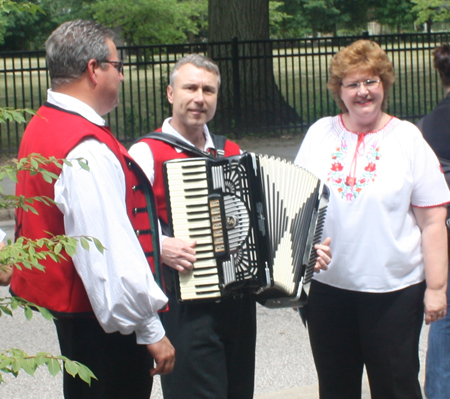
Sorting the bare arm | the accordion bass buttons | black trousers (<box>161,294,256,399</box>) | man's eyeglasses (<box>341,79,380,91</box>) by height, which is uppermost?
man's eyeglasses (<box>341,79,380,91</box>)

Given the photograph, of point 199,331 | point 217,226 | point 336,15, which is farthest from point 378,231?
point 336,15

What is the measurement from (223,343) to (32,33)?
139ft

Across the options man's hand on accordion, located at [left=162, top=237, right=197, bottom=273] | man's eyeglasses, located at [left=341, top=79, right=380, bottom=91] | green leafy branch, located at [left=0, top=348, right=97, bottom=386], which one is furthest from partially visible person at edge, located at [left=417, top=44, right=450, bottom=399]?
green leafy branch, located at [left=0, top=348, right=97, bottom=386]

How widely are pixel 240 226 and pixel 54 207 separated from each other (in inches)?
29.0

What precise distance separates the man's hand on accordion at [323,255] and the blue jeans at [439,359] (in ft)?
2.50

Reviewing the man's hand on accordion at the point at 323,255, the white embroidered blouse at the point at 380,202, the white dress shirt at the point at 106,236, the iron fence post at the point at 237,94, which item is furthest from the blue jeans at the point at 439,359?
the iron fence post at the point at 237,94

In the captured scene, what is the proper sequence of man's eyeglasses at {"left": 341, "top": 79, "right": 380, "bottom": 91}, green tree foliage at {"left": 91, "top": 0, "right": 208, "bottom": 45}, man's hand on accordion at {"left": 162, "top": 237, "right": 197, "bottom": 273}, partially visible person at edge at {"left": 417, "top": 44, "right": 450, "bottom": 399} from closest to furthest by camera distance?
man's hand on accordion at {"left": 162, "top": 237, "right": 197, "bottom": 273} → man's eyeglasses at {"left": 341, "top": 79, "right": 380, "bottom": 91} → partially visible person at edge at {"left": 417, "top": 44, "right": 450, "bottom": 399} → green tree foliage at {"left": 91, "top": 0, "right": 208, "bottom": 45}

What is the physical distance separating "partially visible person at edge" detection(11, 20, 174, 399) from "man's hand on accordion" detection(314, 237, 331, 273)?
0.72 m

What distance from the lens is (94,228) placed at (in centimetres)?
217

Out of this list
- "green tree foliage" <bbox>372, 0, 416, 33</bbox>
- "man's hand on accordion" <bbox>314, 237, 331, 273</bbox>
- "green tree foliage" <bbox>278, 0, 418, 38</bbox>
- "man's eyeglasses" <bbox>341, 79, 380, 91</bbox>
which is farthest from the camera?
"green tree foliage" <bbox>278, 0, 418, 38</bbox>

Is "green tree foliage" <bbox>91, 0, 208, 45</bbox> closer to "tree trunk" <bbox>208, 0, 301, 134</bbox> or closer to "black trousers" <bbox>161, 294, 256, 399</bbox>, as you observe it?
"tree trunk" <bbox>208, 0, 301, 134</bbox>

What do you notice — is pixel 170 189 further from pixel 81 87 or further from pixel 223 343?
pixel 223 343

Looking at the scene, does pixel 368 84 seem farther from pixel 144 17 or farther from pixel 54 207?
pixel 144 17

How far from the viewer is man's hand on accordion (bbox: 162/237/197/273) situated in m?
2.55
